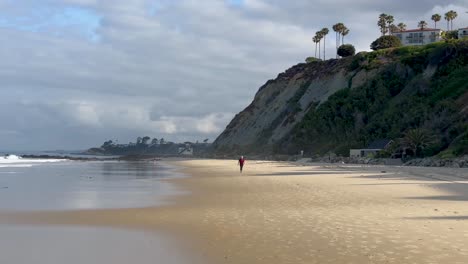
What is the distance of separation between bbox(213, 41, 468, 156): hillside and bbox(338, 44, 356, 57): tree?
1073cm

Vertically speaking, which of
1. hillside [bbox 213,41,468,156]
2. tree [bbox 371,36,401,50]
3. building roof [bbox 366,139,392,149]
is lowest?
building roof [bbox 366,139,392,149]

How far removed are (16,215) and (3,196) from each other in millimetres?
6960

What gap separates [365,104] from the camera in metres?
78.9

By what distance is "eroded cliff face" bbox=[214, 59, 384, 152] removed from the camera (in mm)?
91312

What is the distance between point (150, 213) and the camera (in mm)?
16031

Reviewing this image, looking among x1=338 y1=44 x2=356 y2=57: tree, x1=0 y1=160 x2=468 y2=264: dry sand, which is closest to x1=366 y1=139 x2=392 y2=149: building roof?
x1=0 y1=160 x2=468 y2=264: dry sand

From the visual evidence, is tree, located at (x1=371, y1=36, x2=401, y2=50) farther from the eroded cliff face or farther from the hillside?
the hillside

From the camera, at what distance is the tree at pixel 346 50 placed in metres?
114

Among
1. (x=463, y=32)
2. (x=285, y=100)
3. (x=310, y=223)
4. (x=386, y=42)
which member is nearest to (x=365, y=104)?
(x=285, y=100)

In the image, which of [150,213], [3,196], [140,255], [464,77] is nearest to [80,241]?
[140,255]

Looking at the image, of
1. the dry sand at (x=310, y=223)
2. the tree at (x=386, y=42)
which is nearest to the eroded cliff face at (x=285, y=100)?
the tree at (x=386, y=42)

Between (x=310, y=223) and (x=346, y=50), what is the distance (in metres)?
106

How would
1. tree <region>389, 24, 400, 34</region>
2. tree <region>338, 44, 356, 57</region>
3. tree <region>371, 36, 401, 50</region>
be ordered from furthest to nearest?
tree <region>389, 24, 400, 34</region>, tree <region>338, 44, 356, 57</region>, tree <region>371, 36, 401, 50</region>

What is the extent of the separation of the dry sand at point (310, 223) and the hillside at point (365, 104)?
31474mm
